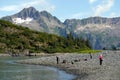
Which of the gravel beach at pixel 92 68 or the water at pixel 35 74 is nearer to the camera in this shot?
the gravel beach at pixel 92 68

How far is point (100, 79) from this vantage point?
2055 inches

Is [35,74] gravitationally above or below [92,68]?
below

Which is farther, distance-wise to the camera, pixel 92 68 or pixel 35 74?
pixel 92 68

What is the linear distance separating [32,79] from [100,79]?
662 inches

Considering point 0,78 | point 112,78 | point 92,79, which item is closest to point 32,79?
point 0,78

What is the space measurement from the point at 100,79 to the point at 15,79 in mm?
20407

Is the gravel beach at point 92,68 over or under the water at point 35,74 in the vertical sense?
over

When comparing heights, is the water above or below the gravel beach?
below

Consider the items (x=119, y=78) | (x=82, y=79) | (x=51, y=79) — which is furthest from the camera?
(x=51, y=79)

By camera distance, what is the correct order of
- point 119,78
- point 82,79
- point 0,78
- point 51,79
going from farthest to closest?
point 0,78, point 51,79, point 82,79, point 119,78

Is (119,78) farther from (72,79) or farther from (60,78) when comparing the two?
(60,78)

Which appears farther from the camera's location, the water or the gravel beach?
the water

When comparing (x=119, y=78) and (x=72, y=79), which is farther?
(x=72, y=79)

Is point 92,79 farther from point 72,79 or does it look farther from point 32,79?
point 32,79
